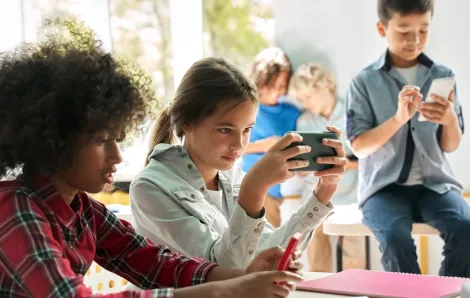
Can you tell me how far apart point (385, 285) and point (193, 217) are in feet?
1.26

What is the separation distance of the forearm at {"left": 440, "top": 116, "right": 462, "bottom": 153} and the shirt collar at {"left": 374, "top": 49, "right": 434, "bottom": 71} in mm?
236

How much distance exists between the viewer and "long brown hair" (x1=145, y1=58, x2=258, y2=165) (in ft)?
4.70

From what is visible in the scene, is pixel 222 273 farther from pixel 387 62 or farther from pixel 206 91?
pixel 387 62

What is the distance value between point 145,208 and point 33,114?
1.86 ft

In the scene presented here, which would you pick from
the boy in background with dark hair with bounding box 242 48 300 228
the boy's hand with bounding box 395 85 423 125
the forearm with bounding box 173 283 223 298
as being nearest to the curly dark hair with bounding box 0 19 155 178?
the forearm with bounding box 173 283 223 298

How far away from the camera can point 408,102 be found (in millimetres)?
2230

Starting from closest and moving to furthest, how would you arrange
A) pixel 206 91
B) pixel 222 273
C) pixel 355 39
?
1. pixel 222 273
2. pixel 206 91
3. pixel 355 39

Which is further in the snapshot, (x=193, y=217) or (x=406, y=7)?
(x=406, y=7)

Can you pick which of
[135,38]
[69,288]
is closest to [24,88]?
[69,288]

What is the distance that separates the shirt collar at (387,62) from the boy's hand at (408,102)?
0.60ft

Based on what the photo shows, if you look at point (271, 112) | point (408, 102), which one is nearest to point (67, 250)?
point (408, 102)

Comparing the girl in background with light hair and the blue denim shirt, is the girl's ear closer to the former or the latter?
the blue denim shirt

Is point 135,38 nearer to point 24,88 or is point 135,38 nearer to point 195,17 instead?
point 195,17

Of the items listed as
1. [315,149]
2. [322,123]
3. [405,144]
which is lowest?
[322,123]
